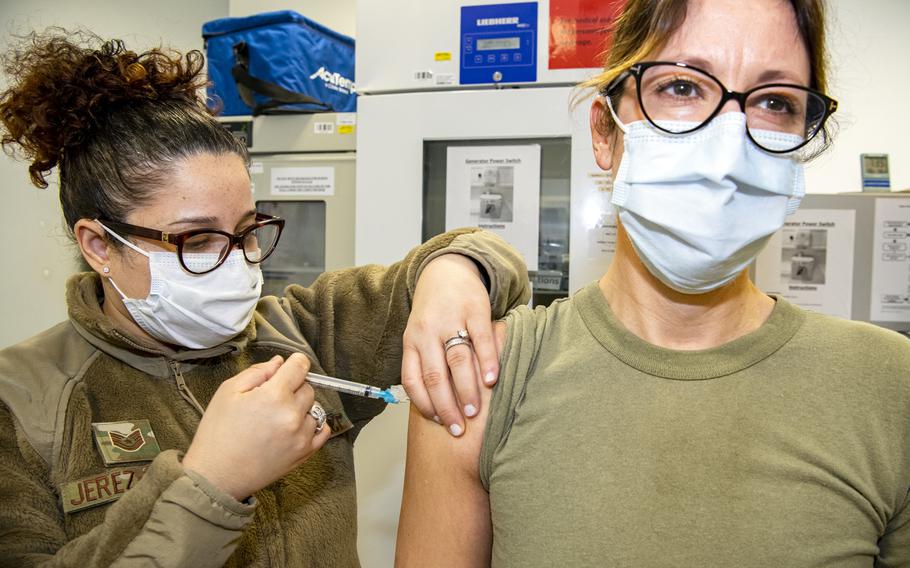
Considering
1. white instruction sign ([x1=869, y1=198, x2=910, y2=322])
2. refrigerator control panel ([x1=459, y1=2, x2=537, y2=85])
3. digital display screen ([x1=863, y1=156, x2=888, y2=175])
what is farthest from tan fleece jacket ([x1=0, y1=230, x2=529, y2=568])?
digital display screen ([x1=863, y1=156, x2=888, y2=175])

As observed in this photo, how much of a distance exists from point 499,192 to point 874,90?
6.47 feet

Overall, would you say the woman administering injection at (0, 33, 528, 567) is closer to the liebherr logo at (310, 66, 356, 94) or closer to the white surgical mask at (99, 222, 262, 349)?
the white surgical mask at (99, 222, 262, 349)

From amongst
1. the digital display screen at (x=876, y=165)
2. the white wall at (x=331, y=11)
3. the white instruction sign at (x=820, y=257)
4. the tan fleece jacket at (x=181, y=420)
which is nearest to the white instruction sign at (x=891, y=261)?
the white instruction sign at (x=820, y=257)

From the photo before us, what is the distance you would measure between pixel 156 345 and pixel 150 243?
0.18m

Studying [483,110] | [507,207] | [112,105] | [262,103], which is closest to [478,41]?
[483,110]

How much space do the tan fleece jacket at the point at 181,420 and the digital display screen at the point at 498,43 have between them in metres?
0.68

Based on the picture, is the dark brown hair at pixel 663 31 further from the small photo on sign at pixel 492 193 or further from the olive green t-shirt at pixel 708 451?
the small photo on sign at pixel 492 193

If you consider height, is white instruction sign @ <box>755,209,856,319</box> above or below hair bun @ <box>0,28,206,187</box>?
below

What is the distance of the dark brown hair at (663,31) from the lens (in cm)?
82

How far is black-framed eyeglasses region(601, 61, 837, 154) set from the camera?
80 centimetres

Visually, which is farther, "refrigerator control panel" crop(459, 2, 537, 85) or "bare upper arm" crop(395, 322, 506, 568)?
"refrigerator control panel" crop(459, 2, 537, 85)

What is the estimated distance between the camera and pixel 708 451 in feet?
2.57

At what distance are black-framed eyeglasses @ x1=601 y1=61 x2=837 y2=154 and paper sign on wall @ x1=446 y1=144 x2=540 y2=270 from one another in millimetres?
865

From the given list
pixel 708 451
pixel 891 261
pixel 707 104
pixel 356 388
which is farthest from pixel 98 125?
pixel 891 261
